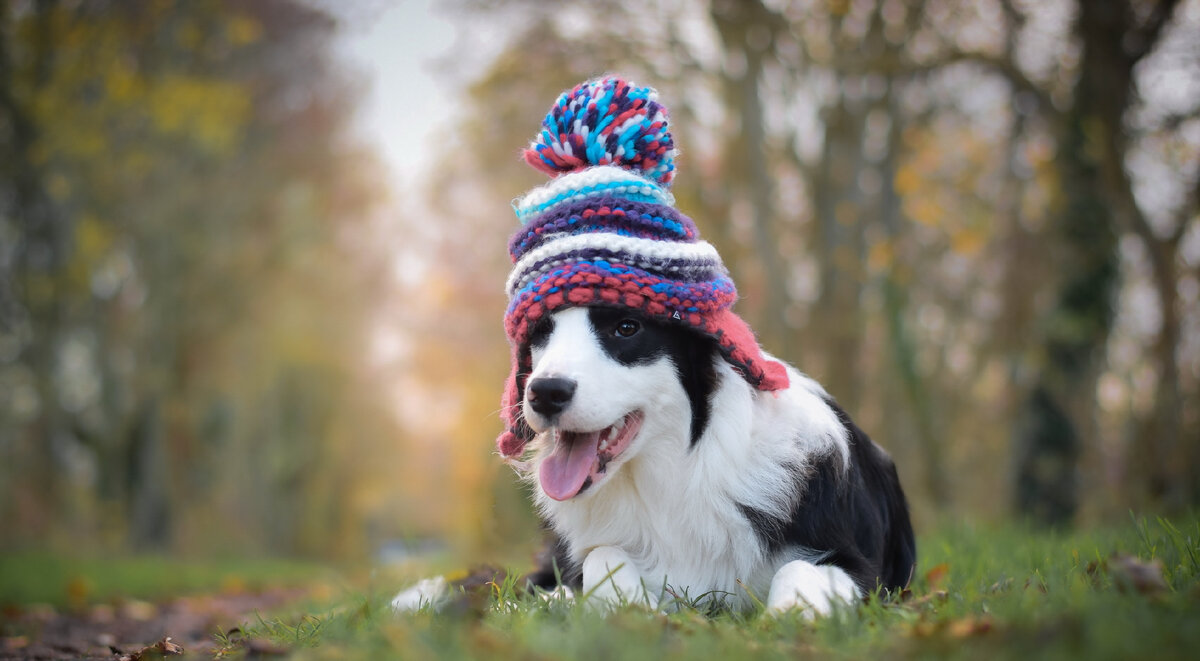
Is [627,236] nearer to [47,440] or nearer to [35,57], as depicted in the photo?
[35,57]

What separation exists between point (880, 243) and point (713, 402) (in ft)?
24.9

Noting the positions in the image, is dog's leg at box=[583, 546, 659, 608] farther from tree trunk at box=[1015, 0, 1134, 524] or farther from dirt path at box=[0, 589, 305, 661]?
tree trunk at box=[1015, 0, 1134, 524]

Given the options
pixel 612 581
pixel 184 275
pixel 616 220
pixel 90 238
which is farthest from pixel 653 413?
pixel 184 275

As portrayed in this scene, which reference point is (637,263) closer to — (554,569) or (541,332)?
(541,332)

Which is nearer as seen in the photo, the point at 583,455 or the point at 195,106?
the point at 583,455

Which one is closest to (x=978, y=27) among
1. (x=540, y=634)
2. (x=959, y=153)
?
Result: (x=959, y=153)

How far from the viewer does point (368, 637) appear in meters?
2.23

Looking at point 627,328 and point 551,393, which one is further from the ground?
point 627,328

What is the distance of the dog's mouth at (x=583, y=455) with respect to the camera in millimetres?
2830

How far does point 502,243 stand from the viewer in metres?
15.0

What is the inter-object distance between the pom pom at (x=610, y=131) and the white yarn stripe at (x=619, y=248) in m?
0.40

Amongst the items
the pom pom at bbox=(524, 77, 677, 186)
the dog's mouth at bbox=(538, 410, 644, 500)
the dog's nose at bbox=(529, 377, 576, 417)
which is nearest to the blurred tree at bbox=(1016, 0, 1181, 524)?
the pom pom at bbox=(524, 77, 677, 186)

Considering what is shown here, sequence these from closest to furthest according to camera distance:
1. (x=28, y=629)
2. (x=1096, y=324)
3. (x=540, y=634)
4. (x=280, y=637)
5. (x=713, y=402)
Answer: (x=540, y=634)
(x=280, y=637)
(x=713, y=402)
(x=28, y=629)
(x=1096, y=324)

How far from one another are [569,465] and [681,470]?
15.6 inches
